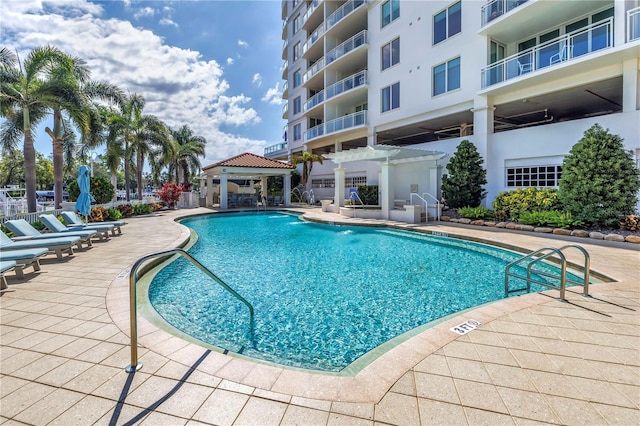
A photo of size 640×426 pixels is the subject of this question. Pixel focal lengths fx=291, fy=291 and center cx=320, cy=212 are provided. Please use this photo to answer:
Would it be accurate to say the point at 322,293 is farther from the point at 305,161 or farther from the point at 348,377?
the point at 305,161

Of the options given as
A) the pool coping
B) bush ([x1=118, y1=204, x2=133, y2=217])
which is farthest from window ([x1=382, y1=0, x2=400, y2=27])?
the pool coping

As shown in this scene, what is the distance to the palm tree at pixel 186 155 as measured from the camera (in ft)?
104

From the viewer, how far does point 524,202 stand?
38.1 feet

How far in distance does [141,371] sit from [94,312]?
1.95 meters

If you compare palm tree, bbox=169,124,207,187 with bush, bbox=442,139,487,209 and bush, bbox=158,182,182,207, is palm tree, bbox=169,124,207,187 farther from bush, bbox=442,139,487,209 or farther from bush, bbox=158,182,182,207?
bush, bbox=442,139,487,209

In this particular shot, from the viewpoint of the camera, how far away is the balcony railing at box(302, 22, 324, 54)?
25994 millimetres

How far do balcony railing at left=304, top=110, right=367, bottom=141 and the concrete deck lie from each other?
20538 mm

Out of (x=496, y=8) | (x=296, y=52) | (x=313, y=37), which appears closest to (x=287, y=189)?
(x=313, y=37)

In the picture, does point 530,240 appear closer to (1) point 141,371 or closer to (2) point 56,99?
(1) point 141,371

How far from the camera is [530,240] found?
9.20 m

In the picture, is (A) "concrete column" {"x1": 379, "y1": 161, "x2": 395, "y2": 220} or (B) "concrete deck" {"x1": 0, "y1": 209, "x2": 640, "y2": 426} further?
(A) "concrete column" {"x1": 379, "y1": 161, "x2": 395, "y2": 220}

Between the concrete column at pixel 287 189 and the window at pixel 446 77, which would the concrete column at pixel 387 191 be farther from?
the concrete column at pixel 287 189

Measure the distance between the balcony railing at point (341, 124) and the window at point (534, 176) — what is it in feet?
37.4

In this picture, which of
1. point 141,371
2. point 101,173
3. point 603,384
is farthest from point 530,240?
point 101,173
